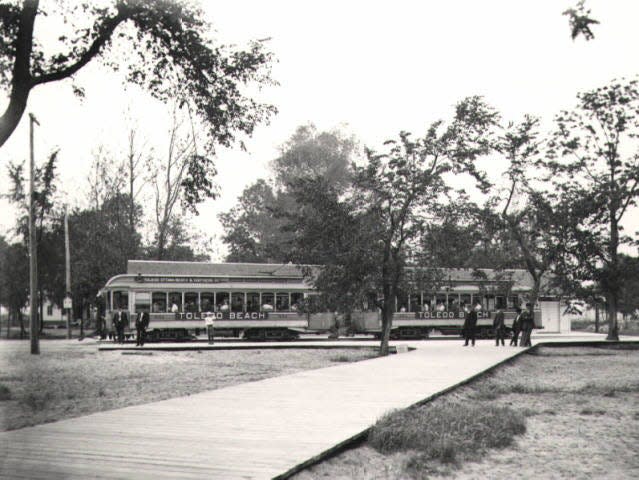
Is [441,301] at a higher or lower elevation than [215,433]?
Result: higher

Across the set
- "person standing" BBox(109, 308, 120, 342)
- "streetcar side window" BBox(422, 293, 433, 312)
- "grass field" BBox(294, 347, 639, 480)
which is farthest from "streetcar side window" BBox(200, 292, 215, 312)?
"grass field" BBox(294, 347, 639, 480)

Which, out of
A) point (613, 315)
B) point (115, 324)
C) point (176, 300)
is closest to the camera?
point (115, 324)

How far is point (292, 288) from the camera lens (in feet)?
112

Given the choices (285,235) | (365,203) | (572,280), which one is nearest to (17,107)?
(365,203)

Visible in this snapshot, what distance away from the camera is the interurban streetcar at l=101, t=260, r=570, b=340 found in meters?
32.2

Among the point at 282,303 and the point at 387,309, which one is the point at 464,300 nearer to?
the point at 282,303

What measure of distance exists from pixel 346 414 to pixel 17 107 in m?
5.33

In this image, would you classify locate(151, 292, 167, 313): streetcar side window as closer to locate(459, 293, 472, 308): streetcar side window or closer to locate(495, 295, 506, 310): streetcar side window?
locate(459, 293, 472, 308): streetcar side window

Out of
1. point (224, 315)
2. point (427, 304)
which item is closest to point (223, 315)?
point (224, 315)

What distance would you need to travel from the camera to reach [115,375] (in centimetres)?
1714

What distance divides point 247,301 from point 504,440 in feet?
83.3

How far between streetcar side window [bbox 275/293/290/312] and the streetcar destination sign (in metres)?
0.67

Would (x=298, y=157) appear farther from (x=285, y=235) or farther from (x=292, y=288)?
(x=292, y=288)

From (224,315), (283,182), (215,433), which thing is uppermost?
(283,182)
